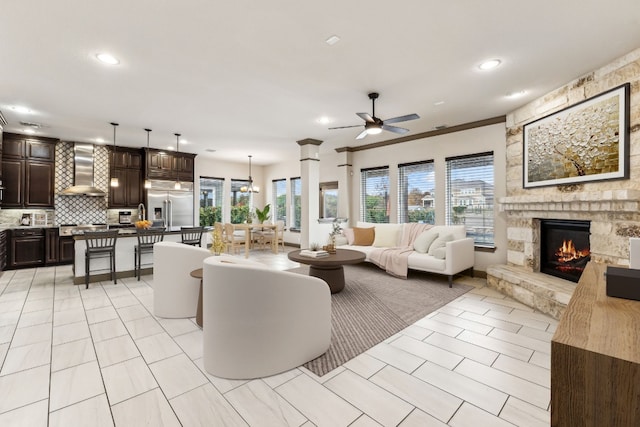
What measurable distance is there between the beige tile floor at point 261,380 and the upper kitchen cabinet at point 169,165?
175 inches

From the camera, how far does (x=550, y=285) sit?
3535mm

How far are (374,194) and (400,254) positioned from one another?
2280 millimetres

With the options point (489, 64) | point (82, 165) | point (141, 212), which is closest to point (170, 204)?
point (141, 212)

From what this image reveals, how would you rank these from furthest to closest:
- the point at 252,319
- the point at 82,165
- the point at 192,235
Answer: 1. the point at 82,165
2. the point at 192,235
3. the point at 252,319

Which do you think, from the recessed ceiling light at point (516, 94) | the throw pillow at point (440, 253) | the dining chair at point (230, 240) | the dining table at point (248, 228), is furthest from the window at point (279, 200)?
the recessed ceiling light at point (516, 94)

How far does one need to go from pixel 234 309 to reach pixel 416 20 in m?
2.70

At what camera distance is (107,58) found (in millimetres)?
2973

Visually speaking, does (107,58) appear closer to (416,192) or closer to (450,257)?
(450,257)

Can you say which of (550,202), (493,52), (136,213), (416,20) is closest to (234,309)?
(416,20)

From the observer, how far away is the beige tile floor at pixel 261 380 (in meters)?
1.76

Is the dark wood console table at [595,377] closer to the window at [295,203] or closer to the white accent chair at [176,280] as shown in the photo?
the white accent chair at [176,280]

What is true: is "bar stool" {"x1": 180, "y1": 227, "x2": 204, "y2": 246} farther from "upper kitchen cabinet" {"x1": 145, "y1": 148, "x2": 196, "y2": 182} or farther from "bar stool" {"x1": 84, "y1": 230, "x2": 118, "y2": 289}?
"upper kitchen cabinet" {"x1": 145, "y1": 148, "x2": 196, "y2": 182}

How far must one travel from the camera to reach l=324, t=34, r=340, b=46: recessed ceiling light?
104 inches

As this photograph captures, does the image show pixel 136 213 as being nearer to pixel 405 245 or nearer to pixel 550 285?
pixel 405 245
